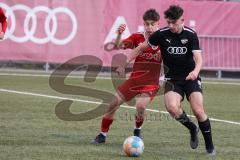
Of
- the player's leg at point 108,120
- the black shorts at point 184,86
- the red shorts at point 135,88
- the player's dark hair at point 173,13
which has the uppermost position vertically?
the player's dark hair at point 173,13

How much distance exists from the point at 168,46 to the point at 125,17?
39.4ft

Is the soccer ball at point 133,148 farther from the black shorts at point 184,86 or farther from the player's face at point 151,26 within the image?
the player's face at point 151,26

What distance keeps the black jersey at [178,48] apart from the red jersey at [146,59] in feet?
2.17

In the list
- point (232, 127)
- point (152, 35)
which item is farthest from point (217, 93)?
point (152, 35)

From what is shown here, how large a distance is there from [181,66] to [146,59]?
1.02 metres

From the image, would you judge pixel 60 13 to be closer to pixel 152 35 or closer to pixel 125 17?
pixel 125 17

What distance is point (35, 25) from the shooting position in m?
21.4

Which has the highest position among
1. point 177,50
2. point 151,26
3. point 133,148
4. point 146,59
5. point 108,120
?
point 151,26

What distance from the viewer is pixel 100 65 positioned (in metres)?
22.2

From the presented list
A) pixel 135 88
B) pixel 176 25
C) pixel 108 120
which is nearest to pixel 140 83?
pixel 135 88

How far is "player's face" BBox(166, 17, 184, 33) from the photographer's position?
31.3ft

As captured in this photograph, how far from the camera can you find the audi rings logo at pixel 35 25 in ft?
69.7

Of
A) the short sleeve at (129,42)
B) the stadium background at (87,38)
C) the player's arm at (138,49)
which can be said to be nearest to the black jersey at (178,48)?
the player's arm at (138,49)

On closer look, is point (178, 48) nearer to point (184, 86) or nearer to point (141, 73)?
point (184, 86)
